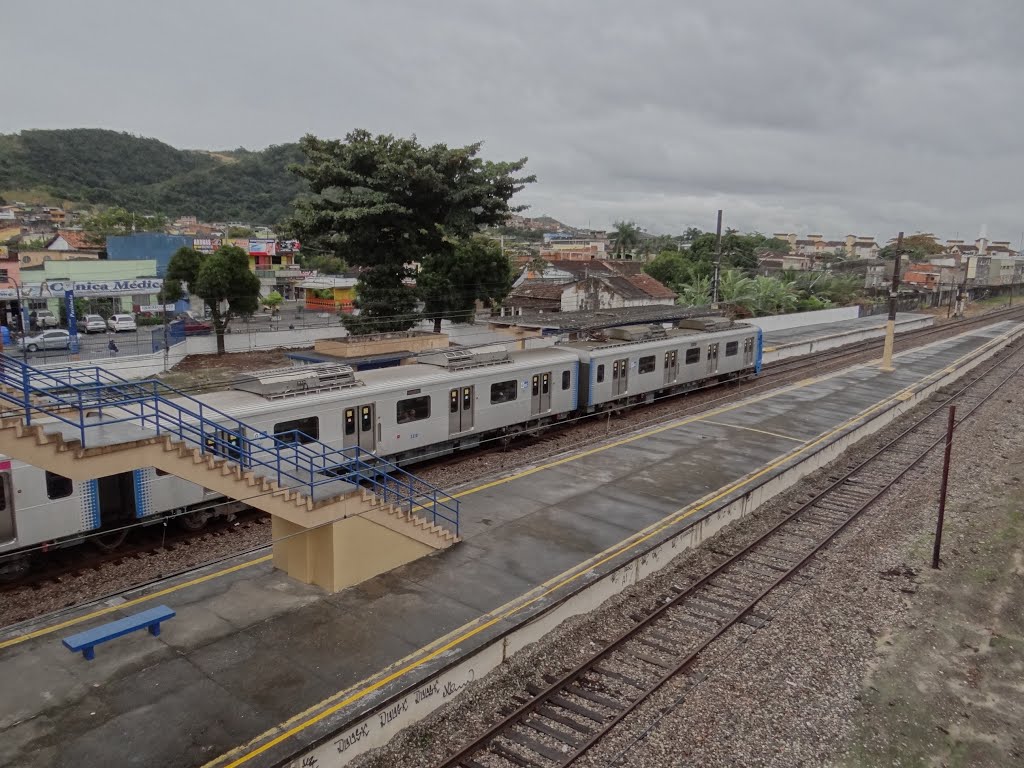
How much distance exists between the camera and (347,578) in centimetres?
1134

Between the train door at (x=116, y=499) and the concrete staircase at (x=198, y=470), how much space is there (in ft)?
8.92

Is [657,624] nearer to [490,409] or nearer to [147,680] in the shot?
[147,680]

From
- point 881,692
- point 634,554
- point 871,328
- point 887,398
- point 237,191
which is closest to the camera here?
point 881,692

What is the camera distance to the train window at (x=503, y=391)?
19.4 metres

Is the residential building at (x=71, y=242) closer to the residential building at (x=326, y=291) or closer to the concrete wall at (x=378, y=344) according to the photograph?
the residential building at (x=326, y=291)

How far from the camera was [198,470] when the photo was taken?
386 inches

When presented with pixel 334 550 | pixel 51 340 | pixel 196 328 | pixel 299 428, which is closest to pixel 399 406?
pixel 299 428

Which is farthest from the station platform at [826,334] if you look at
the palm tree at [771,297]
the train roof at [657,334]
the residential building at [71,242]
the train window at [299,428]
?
the residential building at [71,242]

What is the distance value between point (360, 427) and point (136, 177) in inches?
6819

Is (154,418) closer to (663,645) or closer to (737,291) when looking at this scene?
(663,645)

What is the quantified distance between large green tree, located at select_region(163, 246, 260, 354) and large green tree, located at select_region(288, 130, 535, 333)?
267 inches

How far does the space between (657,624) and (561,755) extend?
3.54 metres

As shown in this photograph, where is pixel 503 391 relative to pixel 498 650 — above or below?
above

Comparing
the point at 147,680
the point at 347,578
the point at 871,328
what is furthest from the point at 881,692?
the point at 871,328
